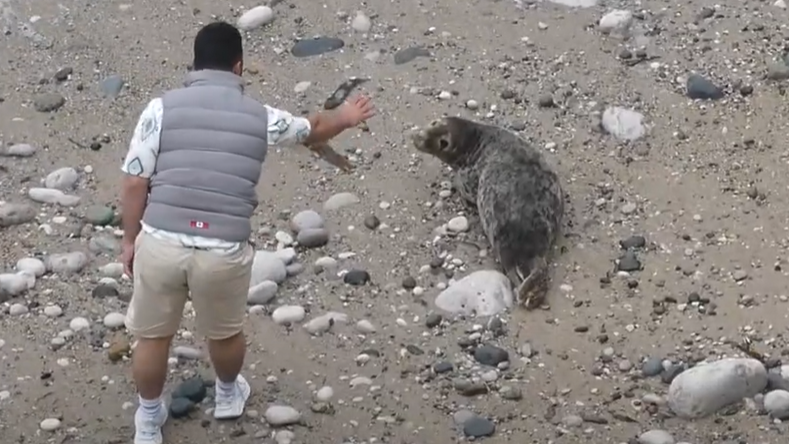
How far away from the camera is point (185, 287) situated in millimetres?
4574

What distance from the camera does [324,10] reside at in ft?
26.0

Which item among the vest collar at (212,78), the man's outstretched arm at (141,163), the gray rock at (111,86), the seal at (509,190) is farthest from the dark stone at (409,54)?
the man's outstretched arm at (141,163)

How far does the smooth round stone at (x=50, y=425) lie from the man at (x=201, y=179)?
0.74m

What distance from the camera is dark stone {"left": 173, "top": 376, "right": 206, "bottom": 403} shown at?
513cm

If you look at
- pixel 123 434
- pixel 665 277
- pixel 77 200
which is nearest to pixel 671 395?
pixel 665 277

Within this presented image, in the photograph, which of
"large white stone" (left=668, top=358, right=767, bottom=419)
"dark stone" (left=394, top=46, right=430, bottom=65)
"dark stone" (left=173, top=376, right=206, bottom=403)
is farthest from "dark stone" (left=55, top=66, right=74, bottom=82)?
"large white stone" (left=668, top=358, right=767, bottom=419)

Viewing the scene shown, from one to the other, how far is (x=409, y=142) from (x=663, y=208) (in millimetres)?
1392

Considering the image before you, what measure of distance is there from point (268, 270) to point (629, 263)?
1612 millimetres

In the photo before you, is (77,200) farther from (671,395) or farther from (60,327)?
(671,395)

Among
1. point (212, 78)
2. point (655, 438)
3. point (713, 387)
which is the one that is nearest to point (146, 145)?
point (212, 78)

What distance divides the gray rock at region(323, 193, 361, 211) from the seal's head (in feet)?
1.53

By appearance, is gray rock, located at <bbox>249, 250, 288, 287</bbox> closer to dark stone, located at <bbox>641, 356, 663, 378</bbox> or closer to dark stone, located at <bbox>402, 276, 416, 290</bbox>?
dark stone, located at <bbox>402, 276, 416, 290</bbox>

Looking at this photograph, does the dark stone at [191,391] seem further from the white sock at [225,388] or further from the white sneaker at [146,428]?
the white sneaker at [146,428]

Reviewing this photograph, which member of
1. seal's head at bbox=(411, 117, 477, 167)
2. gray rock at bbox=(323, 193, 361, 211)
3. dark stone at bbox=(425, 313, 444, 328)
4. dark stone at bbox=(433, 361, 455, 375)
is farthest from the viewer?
seal's head at bbox=(411, 117, 477, 167)
